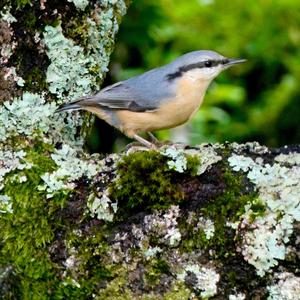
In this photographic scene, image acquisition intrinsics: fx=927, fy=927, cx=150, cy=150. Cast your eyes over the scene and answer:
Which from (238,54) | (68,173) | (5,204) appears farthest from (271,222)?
(238,54)

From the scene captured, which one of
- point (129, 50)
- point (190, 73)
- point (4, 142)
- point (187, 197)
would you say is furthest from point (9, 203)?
point (129, 50)

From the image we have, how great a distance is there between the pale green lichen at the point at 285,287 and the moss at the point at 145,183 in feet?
1.08

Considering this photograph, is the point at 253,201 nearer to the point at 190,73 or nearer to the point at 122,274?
the point at 122,274

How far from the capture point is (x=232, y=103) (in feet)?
19.1

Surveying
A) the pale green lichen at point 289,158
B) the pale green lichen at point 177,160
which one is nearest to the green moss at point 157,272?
the pale green lichen at point 177,160

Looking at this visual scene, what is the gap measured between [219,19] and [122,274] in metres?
3.66

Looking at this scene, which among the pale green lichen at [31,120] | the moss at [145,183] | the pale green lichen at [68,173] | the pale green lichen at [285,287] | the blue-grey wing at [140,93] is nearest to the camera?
the pale green lichen at [285,287]

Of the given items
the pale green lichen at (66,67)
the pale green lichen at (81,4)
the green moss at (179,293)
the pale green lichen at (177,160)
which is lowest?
the green moss at (179,293)

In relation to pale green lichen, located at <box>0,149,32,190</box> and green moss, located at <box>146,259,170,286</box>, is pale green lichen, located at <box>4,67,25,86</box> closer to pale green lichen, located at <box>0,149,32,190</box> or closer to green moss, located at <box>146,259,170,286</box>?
pale green lichen, located at <box>0,149,32,190</box>

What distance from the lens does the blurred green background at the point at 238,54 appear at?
5.60 meters

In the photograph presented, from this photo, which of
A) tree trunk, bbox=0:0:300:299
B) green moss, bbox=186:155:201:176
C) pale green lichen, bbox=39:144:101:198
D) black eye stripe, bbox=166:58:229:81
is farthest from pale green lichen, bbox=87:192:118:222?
black eye stripe, bbox=166:58:229:81

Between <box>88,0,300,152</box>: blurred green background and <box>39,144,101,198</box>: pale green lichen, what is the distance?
109 inches

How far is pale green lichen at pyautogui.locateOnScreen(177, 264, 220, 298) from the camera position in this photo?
238cm

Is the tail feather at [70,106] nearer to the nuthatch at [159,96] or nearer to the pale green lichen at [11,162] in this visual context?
the pale green lichen at [11,162]
